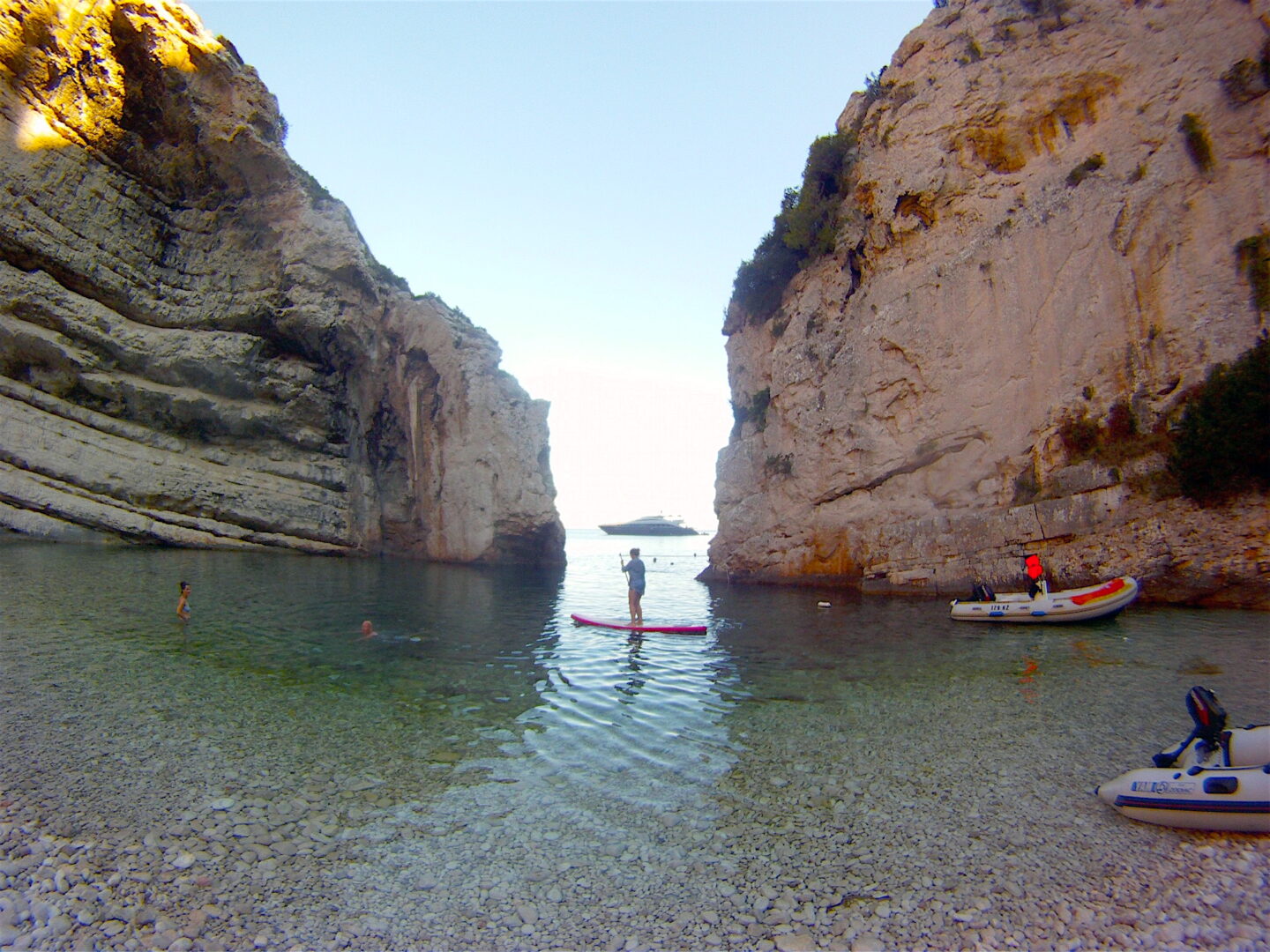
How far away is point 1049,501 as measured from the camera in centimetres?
2209

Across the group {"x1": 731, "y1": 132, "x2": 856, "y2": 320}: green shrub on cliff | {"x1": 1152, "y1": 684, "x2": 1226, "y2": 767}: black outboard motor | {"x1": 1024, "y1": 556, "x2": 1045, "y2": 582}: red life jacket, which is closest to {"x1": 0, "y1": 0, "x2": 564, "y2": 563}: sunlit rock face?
{"x1": 731, "y1": 132, "x2": 856, "y2": 320}: green shrub on cliff

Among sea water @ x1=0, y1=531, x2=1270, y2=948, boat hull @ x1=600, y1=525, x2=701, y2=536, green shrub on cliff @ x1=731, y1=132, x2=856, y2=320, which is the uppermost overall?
green shrub on cliff @ x1=731, y1=132, x2=856, y2=320

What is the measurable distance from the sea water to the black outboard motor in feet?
2.74

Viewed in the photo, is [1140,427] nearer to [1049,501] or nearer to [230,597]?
[1049,501]

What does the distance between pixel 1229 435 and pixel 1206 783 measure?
17.6m

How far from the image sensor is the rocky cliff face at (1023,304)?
2044 centimetres

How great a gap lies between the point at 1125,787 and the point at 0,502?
140ft

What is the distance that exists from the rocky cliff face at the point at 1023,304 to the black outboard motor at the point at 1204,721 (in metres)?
16.8

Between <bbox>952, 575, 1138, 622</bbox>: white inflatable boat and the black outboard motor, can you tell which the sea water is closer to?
the black outboard motor

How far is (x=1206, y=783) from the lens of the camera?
579cm

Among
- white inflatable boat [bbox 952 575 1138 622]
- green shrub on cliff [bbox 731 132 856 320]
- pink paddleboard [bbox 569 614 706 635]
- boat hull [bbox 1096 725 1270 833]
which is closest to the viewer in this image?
boat hull [bbox 1096 725 1270 833]

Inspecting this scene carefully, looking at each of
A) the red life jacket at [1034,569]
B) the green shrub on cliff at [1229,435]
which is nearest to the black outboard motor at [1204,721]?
the red life jacket at [1034,569]

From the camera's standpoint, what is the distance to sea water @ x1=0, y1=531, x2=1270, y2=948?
493 cm

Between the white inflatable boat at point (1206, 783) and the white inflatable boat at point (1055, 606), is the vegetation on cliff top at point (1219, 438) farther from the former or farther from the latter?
the white inflatable boat at point (1206, 783)
